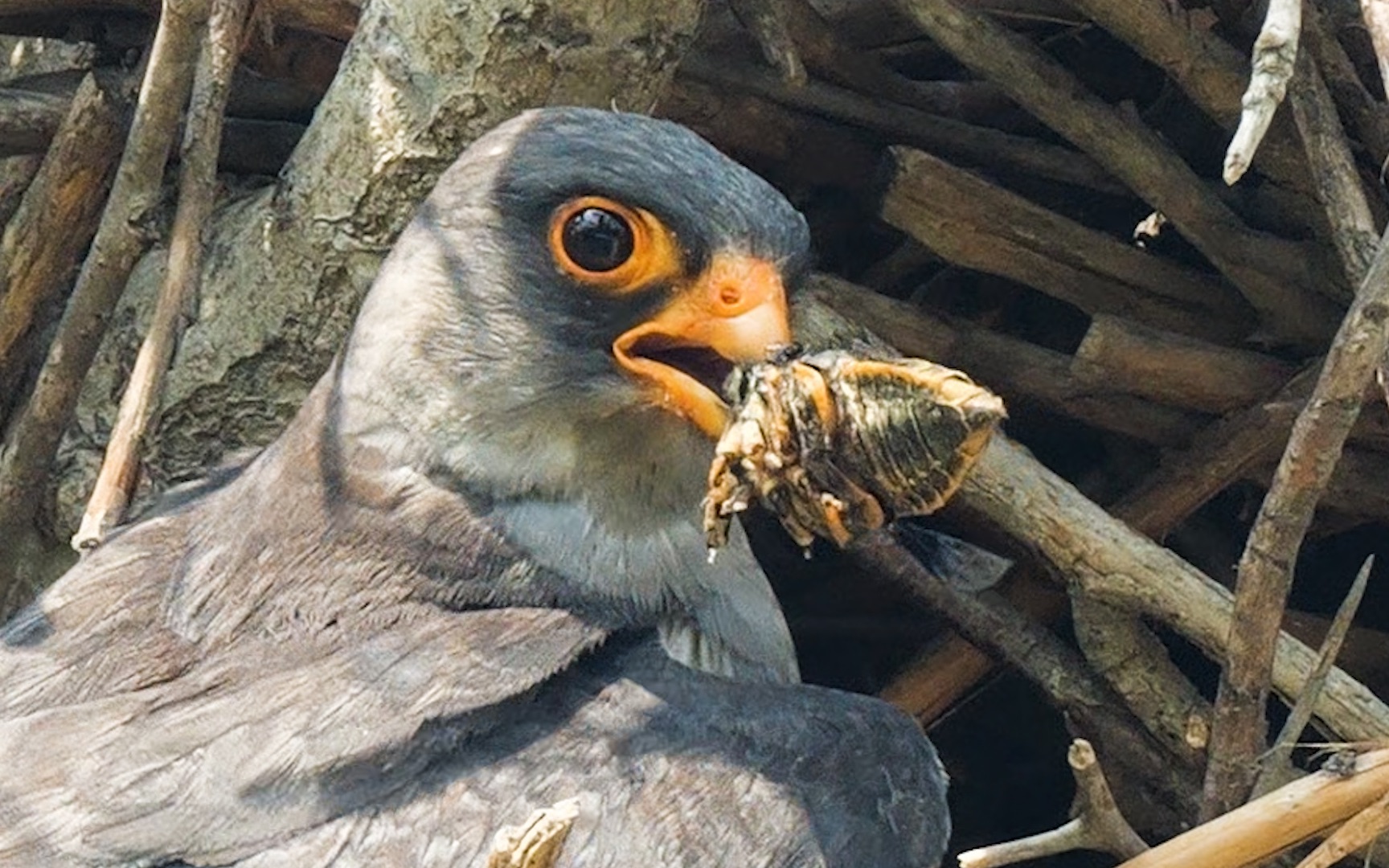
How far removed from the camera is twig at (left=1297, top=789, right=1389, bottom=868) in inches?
111

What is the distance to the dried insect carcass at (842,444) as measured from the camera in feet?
9.68

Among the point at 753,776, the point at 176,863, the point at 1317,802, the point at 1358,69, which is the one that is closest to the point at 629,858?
the point at 753,776

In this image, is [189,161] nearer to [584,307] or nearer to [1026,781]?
[584,307]

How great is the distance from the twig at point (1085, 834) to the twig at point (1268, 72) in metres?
0.66

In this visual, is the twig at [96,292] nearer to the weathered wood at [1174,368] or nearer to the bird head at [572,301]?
the bird head at [572,301]

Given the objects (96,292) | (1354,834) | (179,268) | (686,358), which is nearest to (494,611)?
(686,358)

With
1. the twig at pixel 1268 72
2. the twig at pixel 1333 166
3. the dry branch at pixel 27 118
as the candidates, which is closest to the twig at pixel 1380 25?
the twig at pixel 1268 72

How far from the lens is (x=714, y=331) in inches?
126

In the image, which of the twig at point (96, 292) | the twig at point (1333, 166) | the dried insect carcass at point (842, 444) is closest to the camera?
the dried insect carcass at point (842, 444)

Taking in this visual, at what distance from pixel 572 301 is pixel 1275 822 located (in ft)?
3.49

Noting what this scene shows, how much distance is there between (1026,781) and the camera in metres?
4.52

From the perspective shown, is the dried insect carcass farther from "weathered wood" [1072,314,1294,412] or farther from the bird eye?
"weathered wood" [1072,314,1294,412]

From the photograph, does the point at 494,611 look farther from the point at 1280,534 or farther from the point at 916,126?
the point at 916,126

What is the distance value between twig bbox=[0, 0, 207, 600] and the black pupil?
712 mm
